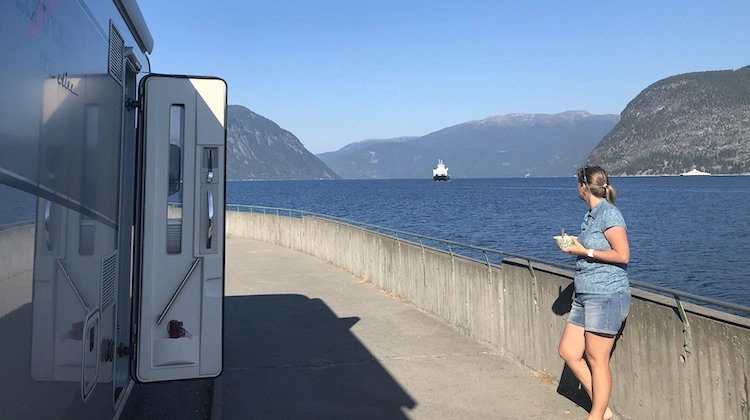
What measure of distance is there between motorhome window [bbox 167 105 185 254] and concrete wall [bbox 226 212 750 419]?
10.8 feet

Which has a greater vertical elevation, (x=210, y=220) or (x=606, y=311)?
(x=210, y=220)

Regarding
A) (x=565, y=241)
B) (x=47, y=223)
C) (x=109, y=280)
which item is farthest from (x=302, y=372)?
(x=47, y=223)

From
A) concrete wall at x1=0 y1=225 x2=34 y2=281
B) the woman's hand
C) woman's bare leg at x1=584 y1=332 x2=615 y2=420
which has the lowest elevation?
woman's bare leg at x1=584 y1=332 x2=615 y2=420

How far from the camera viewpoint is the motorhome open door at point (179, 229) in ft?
13.3

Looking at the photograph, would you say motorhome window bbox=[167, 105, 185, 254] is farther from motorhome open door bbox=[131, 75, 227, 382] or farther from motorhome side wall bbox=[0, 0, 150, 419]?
motorhome side wall bbox=[0, 0, 150, 419]

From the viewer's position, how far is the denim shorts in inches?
177

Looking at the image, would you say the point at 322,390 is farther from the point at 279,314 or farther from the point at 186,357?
the point at 279,314

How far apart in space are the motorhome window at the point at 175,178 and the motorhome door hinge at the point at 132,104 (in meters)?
0.21

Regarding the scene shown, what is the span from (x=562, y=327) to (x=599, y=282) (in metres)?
1.54

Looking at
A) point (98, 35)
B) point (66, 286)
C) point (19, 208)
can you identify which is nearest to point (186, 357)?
point (66, 286)

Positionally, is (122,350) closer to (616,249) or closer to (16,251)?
(16,251)

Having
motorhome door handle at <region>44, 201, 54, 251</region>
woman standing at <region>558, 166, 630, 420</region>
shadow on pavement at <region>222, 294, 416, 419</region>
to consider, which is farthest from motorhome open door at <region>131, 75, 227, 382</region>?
woman standing at <region>558, 166, 630, 420</region>

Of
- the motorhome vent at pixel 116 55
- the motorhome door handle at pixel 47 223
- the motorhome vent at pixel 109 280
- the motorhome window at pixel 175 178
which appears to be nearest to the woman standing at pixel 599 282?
the motorhome window at pixel 175 178

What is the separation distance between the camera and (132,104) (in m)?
4.05
